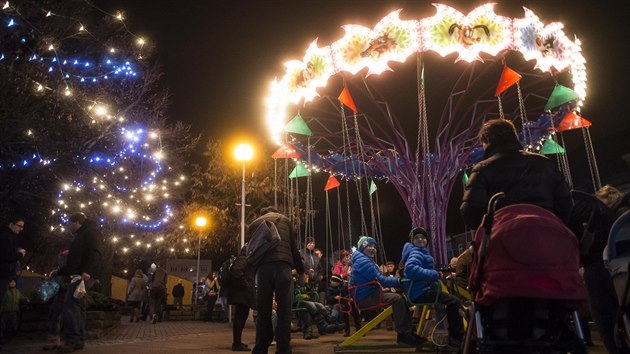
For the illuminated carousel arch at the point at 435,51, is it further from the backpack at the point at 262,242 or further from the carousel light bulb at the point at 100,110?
the backpack at the point at 262,242

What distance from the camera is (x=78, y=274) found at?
25.2 ft

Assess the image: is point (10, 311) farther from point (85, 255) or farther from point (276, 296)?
point (276, 296)

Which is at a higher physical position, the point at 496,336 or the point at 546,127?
the point at 546,127

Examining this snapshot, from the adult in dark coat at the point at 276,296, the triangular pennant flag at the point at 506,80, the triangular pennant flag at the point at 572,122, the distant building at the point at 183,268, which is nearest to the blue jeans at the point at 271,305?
the adult in dark coat at the point at 276,296

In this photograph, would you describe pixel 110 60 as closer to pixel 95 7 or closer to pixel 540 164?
pixel 95 7

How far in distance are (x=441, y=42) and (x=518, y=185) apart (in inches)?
371

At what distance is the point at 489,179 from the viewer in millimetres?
3391

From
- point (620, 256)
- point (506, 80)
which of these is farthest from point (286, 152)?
point (620, 256)

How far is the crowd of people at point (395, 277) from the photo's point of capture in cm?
335

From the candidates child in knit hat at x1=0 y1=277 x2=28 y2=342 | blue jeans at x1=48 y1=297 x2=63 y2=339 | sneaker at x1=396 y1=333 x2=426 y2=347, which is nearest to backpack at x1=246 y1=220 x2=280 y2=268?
sneaker at x1=396 y1=333 x2=426 y2=347

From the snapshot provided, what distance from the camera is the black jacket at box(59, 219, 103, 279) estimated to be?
7703 mm

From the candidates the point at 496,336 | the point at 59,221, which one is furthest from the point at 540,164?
→ the point at 59,221

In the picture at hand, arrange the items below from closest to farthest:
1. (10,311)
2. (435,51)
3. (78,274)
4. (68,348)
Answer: (68,348) → (78,274) → (10,311) → (435,51)

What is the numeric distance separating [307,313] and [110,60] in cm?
1493
